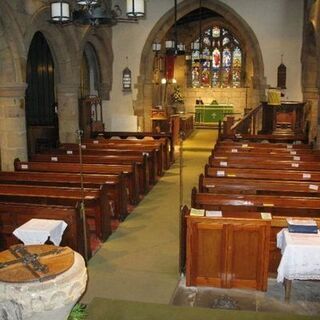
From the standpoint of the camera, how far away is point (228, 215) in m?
5.05

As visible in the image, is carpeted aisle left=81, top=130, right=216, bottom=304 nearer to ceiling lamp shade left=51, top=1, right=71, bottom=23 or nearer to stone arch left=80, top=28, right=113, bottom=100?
ceiling lamp shade left=51, top=1, right=71, bottom=23

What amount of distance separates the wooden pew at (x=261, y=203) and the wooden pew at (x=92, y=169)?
8.50ft

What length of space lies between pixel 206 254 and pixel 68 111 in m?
8.23

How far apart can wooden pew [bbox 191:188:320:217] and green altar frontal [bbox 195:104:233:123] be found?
610 inches

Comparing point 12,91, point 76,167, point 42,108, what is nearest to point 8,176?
point 76,167

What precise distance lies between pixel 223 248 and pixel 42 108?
376 inches

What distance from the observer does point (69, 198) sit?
6.20 m

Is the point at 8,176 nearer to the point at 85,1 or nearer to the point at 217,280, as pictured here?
the point at 85,1

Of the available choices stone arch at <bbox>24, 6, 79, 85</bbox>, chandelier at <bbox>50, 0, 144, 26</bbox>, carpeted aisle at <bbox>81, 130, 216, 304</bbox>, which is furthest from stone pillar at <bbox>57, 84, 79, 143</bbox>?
chandelier at <bbox>50, 0, 144, 26</bbox>

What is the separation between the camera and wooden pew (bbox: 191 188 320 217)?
5582mm

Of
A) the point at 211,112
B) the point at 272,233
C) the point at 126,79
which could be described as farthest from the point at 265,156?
the point at 211,112

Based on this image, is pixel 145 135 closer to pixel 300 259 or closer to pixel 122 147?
pixel 122 147

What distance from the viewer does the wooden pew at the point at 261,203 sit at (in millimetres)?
5582

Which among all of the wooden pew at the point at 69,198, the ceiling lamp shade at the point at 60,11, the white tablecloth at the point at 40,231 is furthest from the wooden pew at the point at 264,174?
the ceiling lamp shade at the point at 60,11
